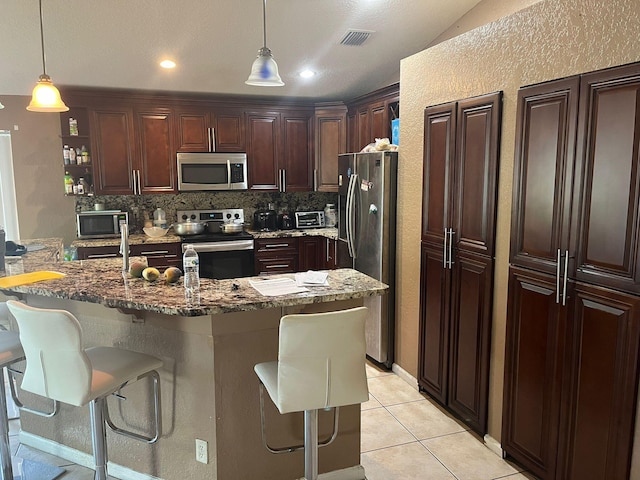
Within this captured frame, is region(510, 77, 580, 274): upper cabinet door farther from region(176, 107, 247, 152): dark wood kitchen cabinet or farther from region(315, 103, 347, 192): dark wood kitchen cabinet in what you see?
region(176, 107, 247, 152): dark wood kitchen cabinet

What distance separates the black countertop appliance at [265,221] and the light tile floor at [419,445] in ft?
8.58

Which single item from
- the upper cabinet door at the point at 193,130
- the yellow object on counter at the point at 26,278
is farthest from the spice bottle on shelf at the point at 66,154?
the yellow object on counter at the point at 26,278

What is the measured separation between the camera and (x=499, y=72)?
102 inches

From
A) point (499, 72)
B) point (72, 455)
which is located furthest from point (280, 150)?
point (72, 455)

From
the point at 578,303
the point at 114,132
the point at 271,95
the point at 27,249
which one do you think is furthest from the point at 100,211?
the point at 578,303

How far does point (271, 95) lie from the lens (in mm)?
5320

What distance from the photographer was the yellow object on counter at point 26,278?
2316 mm

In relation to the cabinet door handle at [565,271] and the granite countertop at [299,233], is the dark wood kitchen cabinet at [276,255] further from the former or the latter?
the cabinet door handle at [565,271]

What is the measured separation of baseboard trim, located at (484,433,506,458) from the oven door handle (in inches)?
123

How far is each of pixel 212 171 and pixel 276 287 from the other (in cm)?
326

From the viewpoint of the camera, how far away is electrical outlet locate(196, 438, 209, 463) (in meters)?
2.18

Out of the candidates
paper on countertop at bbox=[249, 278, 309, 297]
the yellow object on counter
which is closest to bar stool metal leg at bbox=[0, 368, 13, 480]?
the yellow object on counter

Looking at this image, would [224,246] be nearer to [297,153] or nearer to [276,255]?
[276,255]

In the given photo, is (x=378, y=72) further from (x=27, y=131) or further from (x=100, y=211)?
(x=27, y=131)
